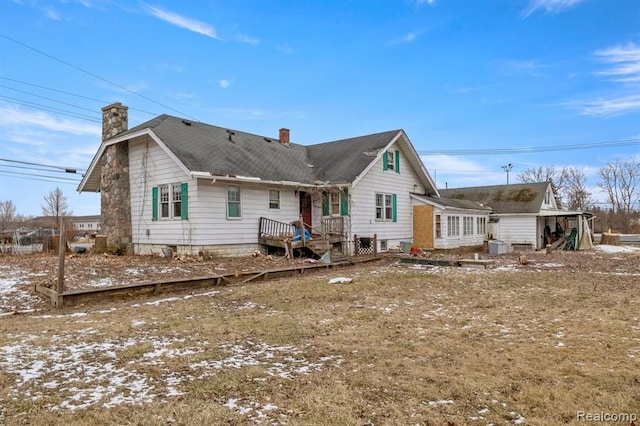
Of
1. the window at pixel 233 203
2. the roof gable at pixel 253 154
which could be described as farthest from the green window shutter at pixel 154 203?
the window at pixel 233 203

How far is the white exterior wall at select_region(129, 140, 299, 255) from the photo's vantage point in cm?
1516

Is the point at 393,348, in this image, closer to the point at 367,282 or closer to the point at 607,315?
the point at 607,315

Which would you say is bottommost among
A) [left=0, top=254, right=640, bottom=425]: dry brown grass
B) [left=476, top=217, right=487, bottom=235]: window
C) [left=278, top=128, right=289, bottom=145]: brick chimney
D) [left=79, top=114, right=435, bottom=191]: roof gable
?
[left=0, top=254, right=640, bottom=425]: dry brown grass

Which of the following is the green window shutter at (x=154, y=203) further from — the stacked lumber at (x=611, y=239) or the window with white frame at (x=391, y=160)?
the stacked lumber at (x=611, y=239)

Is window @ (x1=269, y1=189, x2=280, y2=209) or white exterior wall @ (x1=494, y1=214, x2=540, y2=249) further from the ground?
window @ (x1=269, y1=189, x2=280, y2=209)

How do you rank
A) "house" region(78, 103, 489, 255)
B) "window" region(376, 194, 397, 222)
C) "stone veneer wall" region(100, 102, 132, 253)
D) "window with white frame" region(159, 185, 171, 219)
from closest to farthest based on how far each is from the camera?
"house" region(78, 103, 489, 255)
"window with white frame" region(159, 185, 171, 219)
"stone veneer wall" region(100, 102, 132, 253)
"window" region(376, 194, 397, 222)

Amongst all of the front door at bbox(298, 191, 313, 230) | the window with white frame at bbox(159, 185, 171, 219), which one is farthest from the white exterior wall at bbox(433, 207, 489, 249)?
the window with white frame at bbox(159, 185, 171, 219)

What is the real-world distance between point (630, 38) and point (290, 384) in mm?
22805

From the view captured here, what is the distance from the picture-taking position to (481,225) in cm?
2648

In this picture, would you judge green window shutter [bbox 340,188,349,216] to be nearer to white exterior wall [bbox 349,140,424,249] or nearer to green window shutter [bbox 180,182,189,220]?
white exterior wall [bbox 349,140,424,249]

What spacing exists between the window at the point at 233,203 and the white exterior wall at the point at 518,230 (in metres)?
18.8

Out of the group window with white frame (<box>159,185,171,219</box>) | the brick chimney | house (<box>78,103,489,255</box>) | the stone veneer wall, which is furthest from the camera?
the brick chimney

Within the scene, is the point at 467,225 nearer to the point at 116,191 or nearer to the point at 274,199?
the point at 274,199

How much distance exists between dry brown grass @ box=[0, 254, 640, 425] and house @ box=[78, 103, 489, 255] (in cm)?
700
